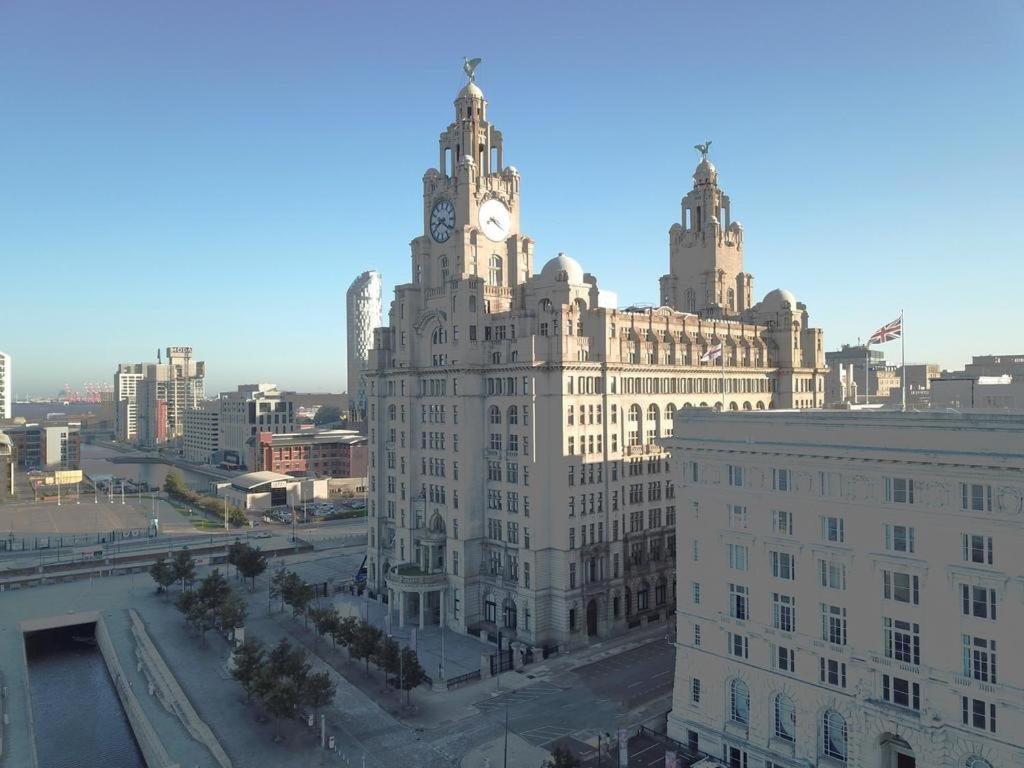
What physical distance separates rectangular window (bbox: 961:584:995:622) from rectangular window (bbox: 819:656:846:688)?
338 inches

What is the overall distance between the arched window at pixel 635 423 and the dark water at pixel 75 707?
191ft

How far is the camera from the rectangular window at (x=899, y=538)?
44.4 m

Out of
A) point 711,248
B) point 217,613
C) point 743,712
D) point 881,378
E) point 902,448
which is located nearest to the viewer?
point 902,448

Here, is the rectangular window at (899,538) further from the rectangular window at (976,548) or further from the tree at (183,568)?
the tree at (183,568)

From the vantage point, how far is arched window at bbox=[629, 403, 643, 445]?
3563 inches

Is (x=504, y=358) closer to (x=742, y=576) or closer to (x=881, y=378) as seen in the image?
(x=742, y=576)

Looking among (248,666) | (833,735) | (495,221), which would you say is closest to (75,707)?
(248,666)

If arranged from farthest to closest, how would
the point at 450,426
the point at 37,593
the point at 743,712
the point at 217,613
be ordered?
the point at 37,593
the point at 450,426
the point at 217,613
the point at 743,712

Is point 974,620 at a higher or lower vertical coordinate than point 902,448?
lower

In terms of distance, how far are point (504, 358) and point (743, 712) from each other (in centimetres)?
4641

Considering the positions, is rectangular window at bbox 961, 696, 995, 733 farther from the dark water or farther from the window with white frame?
the dark water

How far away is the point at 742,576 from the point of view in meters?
53.1

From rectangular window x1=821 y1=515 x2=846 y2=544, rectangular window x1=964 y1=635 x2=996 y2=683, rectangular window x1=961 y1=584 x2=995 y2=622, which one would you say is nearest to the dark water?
rectangular window x1=821 y1=515 x2=846 y2=544

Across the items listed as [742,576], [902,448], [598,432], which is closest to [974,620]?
[902,448]
